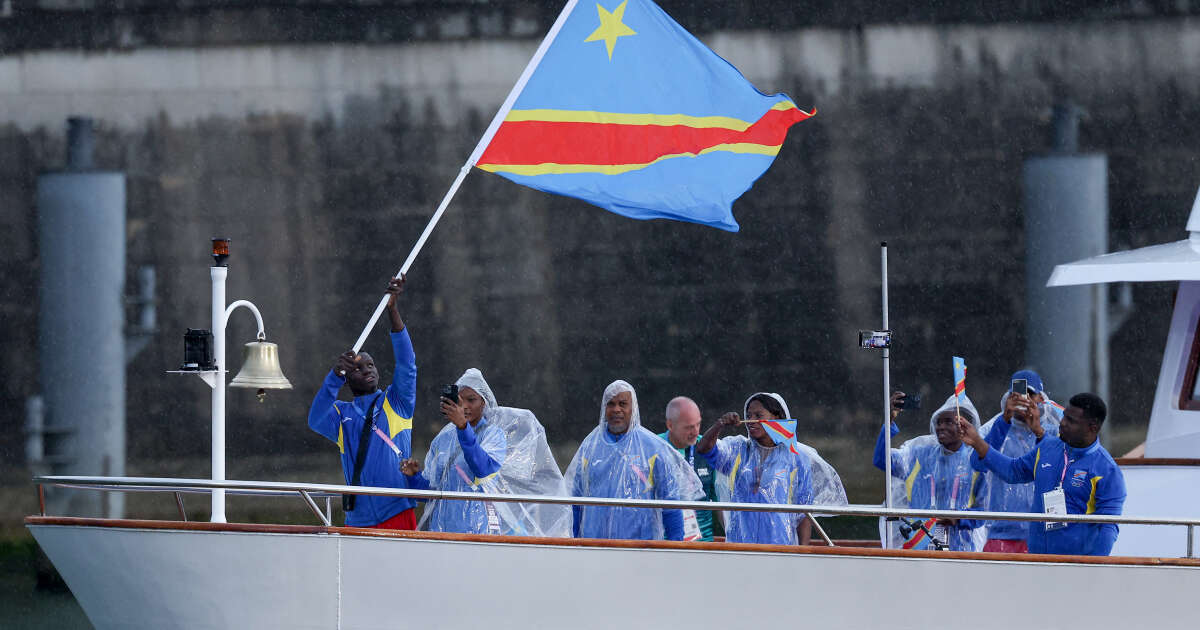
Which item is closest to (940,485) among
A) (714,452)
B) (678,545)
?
(714,452)

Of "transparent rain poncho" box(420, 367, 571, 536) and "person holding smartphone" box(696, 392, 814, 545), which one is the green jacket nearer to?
"person holding smartphone" box(696, 392, 814, 545)

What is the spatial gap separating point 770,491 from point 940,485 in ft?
2.85

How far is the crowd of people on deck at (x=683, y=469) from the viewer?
4.73 m

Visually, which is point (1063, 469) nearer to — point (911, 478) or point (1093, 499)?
point (1093, 499)

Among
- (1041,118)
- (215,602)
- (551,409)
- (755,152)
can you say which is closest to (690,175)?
(755,152)

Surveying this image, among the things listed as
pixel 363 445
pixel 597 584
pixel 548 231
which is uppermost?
pixel 548 231

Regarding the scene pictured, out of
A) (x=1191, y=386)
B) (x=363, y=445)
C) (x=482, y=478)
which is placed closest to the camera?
(x=482, y=478)

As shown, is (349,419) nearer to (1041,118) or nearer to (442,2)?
(442,2)

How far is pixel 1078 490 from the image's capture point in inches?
183

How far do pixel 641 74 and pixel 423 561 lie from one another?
7.22ft

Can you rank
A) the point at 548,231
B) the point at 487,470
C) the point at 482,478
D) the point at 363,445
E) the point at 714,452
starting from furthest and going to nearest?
the point at 548,231 < the point at 714,452 < the point at 363,445 < the point at 482,478 < the point at 487,470

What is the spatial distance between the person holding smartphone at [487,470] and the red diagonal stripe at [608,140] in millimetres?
939

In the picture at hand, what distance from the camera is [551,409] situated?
41.4 ft

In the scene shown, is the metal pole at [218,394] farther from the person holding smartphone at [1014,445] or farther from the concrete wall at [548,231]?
the concrete wall at [548,231]
